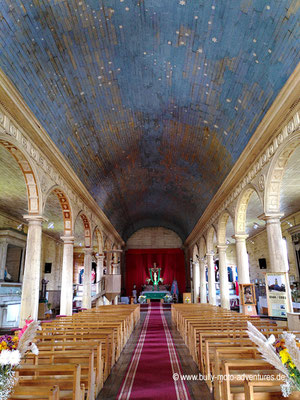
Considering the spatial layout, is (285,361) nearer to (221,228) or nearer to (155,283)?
(221,228)

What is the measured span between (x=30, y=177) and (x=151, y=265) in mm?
20506

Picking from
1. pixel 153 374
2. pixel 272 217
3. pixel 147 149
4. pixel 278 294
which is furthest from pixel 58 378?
pixel 147 149

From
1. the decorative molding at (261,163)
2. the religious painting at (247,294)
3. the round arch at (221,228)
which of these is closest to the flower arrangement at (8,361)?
the decorative molding at (261,163)

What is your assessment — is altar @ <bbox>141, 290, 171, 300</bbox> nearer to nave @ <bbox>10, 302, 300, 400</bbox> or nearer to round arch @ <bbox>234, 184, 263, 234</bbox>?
round arch @ <bbox>234, 184, 263, 234</bbox>

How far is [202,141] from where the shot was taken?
11.7m

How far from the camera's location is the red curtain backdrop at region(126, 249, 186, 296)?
89.0ft

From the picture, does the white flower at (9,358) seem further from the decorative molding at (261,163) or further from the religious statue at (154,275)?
the religious statue at (154,275)

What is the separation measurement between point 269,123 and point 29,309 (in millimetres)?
Answer: 7516

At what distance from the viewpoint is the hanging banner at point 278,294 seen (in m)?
Answer: 7.29

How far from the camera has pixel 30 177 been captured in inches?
322

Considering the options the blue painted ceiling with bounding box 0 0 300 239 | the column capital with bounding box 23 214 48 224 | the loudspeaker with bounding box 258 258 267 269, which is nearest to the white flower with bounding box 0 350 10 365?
the blue painted ceiling with bounding box 0 0 300 239

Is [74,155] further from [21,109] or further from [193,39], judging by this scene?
[193,39]

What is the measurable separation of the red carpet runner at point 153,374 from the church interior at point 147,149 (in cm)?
3

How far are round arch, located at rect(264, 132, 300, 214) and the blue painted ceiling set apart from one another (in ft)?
3.82
